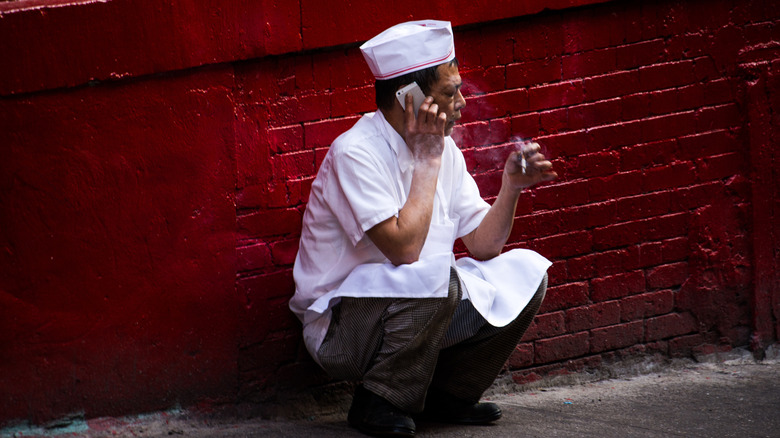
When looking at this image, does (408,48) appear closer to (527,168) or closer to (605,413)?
(527,168)

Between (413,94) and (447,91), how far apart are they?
13 centimetres

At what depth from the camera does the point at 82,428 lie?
343 cm

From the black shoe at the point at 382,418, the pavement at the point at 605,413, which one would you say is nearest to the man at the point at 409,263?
the black shoe at the point at 382,418

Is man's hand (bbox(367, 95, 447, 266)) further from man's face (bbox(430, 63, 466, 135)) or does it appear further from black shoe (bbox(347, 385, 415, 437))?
black shoe (bbox(347, 385, 415, 437))

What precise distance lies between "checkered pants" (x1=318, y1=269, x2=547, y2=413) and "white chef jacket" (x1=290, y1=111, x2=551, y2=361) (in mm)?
57

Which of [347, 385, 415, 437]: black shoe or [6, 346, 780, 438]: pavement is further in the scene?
[6, 346, 780, 438]: pavement

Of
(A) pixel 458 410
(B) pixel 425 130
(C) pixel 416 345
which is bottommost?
(A) pixel 458 410

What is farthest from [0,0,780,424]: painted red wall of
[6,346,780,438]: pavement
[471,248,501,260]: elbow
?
[471,248,501,260]: elbow

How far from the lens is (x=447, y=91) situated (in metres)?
3.33

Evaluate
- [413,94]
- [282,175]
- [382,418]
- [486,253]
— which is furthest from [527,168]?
[382,418]

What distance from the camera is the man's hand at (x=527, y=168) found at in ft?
A: 11.2

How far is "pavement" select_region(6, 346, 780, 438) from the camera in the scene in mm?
3506

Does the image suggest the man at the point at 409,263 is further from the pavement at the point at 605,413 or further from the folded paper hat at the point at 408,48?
the pavement at the point at 605,413

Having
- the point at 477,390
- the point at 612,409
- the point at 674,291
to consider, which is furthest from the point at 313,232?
the point at 674,291
